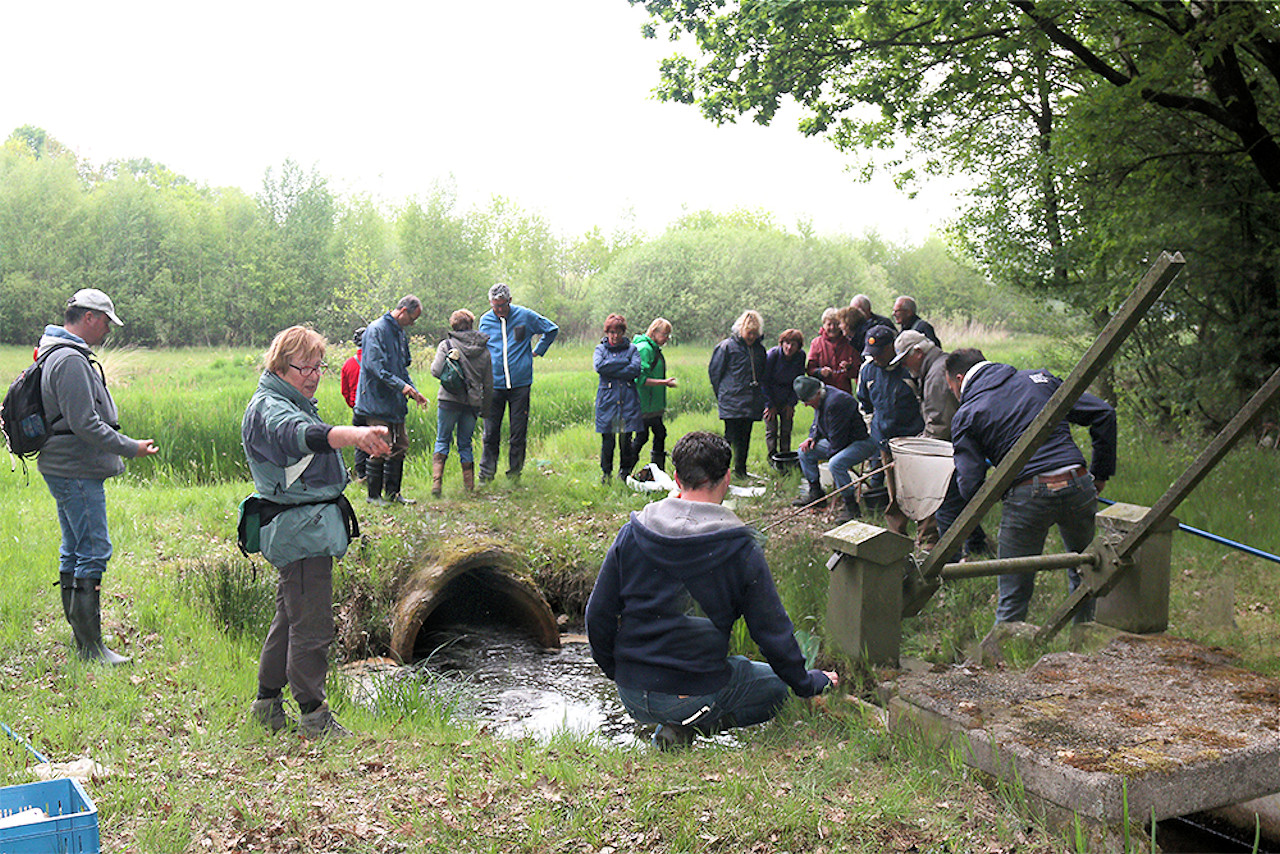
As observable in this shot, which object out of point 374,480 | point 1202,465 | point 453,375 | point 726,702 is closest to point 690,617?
point 726,702

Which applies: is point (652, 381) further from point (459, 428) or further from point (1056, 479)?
point (1056, 479)

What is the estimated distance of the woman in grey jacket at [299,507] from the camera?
431cm

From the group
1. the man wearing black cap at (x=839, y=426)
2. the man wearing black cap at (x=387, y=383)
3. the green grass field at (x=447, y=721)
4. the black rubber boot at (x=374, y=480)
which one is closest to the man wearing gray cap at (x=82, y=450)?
the green grass field at (x=447, y=721)

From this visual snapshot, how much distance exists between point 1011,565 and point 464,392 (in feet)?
20.9

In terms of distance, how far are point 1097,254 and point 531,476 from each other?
23.2 feet

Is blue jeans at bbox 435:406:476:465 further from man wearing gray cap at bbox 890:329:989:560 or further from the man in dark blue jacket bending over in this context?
the man in dark blue jacket bending over

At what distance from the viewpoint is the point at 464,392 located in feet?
32.7

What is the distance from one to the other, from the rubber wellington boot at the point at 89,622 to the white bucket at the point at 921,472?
5.56m

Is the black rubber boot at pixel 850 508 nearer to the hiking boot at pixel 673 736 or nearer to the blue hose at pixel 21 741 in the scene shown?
the hiking boot at pixel 673 736

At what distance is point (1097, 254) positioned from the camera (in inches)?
436

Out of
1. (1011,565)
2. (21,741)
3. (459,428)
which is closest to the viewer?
(21,741)

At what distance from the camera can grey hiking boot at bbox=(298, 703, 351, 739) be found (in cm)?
456

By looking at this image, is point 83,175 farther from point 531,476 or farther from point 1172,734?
point 1172,734

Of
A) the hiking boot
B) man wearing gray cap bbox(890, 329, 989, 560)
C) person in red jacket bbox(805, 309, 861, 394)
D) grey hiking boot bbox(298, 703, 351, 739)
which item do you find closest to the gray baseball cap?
grey hiking boot bbox(298, 703, 351, 739)
